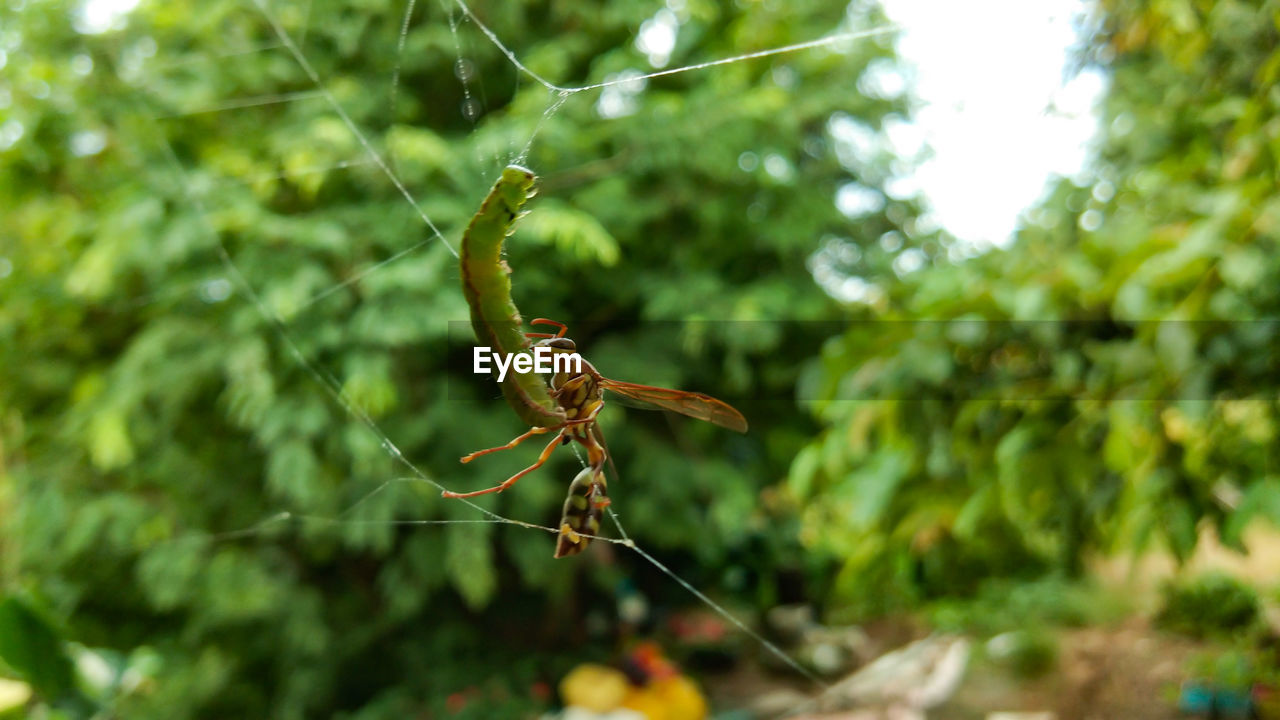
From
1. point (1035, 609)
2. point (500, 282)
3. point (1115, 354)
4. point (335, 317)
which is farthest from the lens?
point (1035, 609)

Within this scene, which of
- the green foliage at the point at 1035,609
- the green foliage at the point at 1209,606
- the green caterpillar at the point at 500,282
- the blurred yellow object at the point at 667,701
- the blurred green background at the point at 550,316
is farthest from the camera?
the blurred yellow object at the point at 667,701

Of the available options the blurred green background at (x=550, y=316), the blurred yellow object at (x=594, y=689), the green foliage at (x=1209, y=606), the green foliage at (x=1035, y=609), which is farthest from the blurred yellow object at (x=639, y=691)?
the green foliage at (x=1209, y=606)

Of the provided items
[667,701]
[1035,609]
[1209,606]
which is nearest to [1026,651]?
[1209,606]

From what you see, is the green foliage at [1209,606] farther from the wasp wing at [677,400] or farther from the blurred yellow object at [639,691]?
the wasp wing at [677,400]

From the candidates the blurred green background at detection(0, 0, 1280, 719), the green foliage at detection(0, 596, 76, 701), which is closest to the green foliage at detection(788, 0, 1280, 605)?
the blurred green background at detection(0, 0, 1280, 719)

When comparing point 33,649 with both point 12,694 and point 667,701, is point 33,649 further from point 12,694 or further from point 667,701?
point 667,701

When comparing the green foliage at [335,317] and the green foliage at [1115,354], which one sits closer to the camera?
the green foliage at [1115,354]

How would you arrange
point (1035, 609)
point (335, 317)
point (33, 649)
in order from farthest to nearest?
1. point (1035, 609)
2. point (335, 317)
3. point (33, 649)
